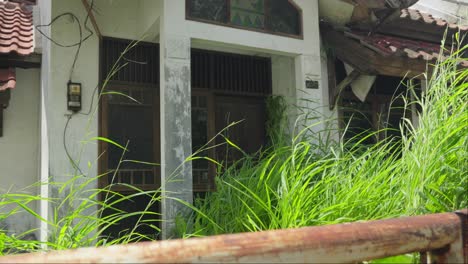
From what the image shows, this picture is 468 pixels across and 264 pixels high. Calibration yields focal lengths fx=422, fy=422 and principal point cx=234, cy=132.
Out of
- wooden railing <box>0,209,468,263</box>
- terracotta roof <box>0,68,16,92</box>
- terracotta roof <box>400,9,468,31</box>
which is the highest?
terracotta roof <box>400,9,468,31</box>

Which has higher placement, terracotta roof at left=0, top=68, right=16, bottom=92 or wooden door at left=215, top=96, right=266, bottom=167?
terracotta roof at left=0, top=68, right=16, bottom=92

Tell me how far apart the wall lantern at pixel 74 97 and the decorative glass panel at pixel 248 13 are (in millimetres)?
1883

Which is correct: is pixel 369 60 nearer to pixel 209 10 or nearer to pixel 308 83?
pixel 308 83

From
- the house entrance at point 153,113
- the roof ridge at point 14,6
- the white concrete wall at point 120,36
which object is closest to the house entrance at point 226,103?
the house entrance at point 153,113

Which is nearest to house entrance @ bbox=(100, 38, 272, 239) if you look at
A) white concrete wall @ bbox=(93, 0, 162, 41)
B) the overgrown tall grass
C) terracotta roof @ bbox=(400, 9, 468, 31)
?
white concrete wall @ bbox=(93, 0, 162, 41)

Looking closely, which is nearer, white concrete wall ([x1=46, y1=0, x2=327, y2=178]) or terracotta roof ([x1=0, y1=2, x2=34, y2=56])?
white concrete wall ([x1=46, y1=0, x2=327, y2=178])

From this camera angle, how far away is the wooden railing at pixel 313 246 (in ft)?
2.98

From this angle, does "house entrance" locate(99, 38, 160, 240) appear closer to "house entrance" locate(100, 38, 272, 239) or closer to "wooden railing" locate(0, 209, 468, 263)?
"house entrance" locate(100, 38, 272, 239)

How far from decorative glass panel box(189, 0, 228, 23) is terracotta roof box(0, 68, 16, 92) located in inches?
78.8

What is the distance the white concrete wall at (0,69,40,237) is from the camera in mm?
4973

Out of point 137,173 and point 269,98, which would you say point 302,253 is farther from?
point 269,98

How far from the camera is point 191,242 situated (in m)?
0.96

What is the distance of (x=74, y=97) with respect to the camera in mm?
4613

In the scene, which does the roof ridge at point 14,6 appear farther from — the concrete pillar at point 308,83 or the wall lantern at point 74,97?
the concrete pillar at point 308,83
